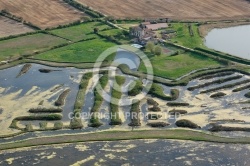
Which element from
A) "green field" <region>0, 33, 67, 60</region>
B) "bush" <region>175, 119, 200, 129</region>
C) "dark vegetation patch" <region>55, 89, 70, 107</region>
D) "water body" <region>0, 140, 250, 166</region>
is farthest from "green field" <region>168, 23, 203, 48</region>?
"water body" <region>0, 140, 250, 166</region>

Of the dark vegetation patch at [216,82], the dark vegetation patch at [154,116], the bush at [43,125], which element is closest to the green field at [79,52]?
the dark vegetation patch at [216,82]

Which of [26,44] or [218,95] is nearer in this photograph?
[218,95]

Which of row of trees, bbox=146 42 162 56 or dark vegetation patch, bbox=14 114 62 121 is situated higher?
row of trees, bbox=146 42 162 56

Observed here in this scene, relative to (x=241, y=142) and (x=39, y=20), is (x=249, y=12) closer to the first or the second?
(x=39, y=20)

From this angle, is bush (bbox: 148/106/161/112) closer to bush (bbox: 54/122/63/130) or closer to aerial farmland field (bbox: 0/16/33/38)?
bush (bbox: 54/122/63/130)

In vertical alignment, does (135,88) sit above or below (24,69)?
below

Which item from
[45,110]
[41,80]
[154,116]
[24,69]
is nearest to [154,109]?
[154,116]

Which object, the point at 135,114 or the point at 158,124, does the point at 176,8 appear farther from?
the point at 158,124
